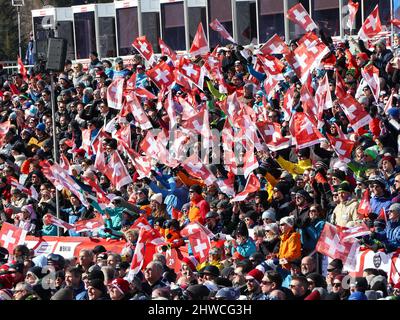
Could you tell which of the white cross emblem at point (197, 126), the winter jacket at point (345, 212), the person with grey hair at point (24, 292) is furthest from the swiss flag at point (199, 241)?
the white cross emblem at point (197, 126)

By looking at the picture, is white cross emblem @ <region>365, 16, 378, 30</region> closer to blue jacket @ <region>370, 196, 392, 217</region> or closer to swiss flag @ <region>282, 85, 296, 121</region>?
swiss flag @ <region>282, 85, 296, 121</region>

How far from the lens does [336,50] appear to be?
2519 cm

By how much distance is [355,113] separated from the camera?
68.5 ft

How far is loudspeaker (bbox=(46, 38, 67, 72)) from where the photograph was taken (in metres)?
24.0

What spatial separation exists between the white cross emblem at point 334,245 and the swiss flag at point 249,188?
331 cm

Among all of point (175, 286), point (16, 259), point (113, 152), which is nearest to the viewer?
point (175, 286)

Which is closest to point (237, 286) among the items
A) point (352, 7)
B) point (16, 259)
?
point (16, 259)

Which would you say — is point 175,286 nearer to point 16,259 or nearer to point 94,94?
point 16,259

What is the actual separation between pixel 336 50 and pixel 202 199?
6347mm

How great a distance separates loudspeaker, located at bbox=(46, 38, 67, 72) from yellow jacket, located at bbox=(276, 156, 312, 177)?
16.5 feet

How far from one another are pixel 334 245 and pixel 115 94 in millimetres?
11364

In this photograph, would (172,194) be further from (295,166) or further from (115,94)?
(115,94)

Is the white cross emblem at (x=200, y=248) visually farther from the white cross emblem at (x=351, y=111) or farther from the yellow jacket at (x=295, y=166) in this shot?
the white cross emblem at (x=351, y=111)

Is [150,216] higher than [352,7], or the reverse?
[352,7]
